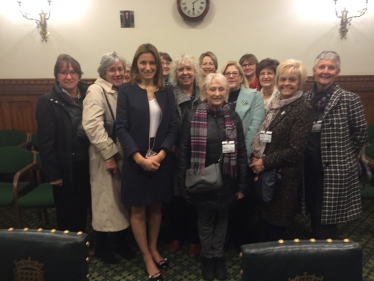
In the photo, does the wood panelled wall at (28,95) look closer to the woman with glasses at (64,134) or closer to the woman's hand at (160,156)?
the woman with glasses at (64,134)

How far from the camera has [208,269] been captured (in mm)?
2154

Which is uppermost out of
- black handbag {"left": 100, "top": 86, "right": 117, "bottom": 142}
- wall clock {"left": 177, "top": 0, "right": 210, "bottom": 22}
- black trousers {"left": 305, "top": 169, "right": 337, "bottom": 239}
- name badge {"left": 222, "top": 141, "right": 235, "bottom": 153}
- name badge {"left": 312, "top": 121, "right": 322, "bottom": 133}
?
wall clock {"left": 177, "top": 0, "right": 210, "bottom": 22}

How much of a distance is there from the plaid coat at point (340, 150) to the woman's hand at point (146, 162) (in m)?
1.06

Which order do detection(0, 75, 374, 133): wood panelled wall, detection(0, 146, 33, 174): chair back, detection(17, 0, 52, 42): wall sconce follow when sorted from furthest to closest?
detection(0, 75, 374, 133): wood panelled wall
detection(17, 0, 52, 42): wall sconce
detection(0, 146, 33, 174): chair back

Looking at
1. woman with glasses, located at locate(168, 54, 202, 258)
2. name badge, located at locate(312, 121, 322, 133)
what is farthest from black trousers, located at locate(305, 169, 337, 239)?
woman with glasses, located at locate(168, 54, 202, 258)

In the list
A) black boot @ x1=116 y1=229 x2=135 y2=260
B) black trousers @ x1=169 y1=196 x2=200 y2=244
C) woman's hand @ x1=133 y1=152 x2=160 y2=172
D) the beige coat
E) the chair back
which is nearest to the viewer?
woman's hand @ x1=133 y1=152 x2=160 y2=172

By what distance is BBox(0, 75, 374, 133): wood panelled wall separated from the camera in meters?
3.89

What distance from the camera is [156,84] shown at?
203cm

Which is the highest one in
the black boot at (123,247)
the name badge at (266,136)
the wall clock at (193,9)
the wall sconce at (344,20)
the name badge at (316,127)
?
the wall clock at (193,9)

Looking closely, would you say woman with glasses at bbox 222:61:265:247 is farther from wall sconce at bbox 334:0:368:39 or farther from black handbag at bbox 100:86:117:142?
wall sconce at bbox 334:0:368:39

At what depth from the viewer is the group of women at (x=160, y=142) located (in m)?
1.93

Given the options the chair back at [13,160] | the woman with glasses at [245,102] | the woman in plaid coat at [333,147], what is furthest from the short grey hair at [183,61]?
the chair back at [13,160]

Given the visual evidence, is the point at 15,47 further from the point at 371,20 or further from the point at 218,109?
the point at 371,20

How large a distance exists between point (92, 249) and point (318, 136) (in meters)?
1.93
